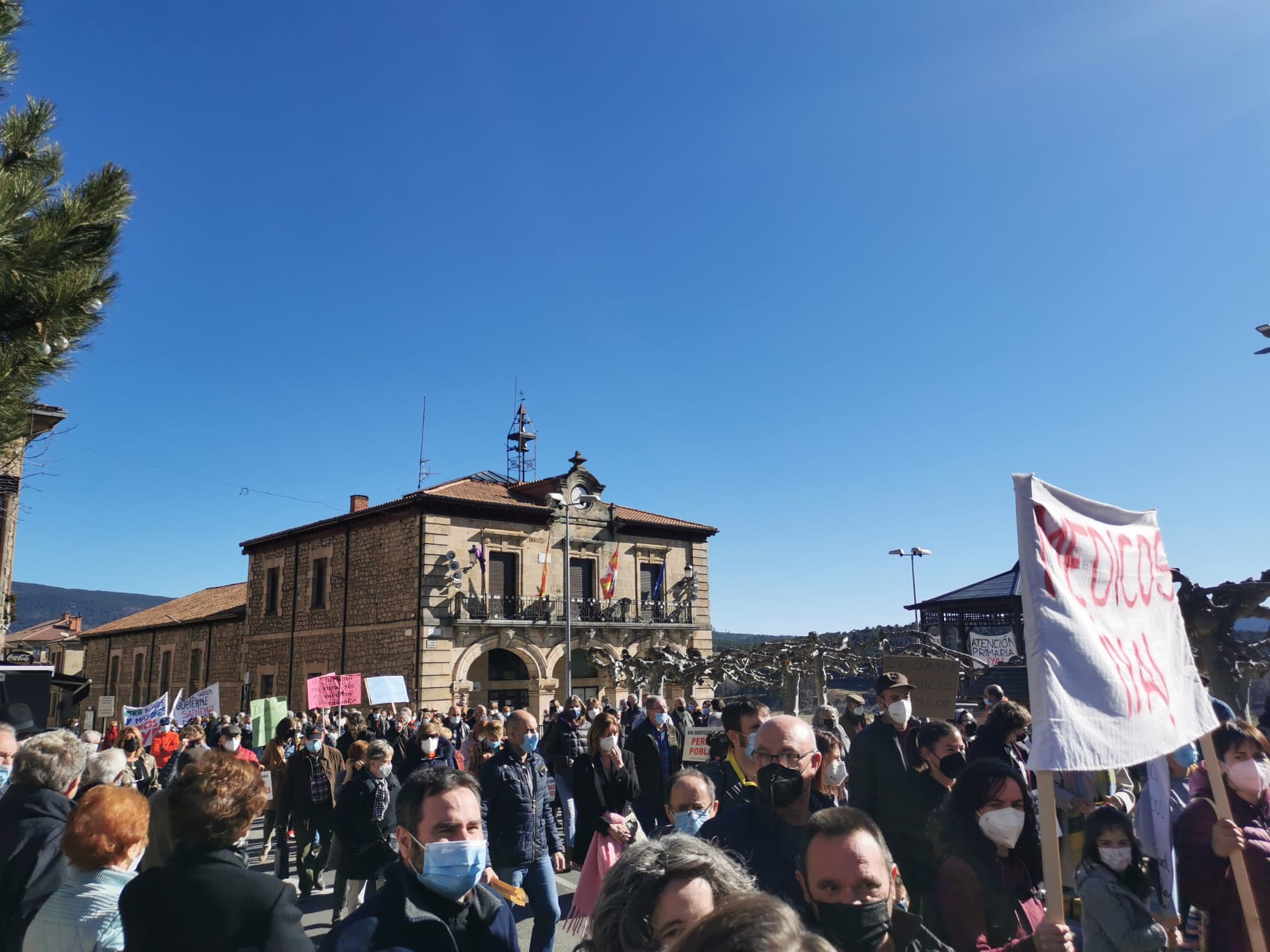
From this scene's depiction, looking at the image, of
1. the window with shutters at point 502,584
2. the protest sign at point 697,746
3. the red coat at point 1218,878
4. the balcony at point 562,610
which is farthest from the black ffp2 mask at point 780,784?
the window with shutters at point 502,584

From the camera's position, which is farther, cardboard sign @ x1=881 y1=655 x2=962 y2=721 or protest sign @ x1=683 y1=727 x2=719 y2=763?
cardboard sign @ x1=881 y1=655 x2=962 y2=721

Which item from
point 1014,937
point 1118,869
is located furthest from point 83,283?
point 1118,869

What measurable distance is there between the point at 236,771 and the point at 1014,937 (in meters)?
2.92

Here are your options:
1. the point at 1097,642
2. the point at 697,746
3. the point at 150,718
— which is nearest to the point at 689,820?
the point at 1097,642

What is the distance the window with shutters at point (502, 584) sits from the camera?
92.0ft

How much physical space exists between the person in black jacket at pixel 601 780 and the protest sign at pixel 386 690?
1355 centimetres

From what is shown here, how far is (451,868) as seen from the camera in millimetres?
2855

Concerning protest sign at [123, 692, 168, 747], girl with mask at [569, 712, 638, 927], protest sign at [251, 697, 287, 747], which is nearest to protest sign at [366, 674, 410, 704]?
protest sign at [251, 697, 287, 747]

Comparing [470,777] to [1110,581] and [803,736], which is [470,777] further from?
[1110,581]

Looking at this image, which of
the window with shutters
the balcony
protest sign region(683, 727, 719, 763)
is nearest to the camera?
protest sign region(683, 727, 719, 763)

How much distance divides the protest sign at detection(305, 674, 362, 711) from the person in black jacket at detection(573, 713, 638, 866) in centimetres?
1433

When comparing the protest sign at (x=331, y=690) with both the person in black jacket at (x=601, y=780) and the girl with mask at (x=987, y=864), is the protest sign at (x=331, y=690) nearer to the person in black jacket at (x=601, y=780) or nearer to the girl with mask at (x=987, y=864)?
the person in black jacket at (x=601, y=780)

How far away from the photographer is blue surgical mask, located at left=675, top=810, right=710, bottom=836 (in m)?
4.37

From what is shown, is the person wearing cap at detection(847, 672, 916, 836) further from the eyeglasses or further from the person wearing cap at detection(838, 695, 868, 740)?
the person wearing cap at detection(838, 695, 868, 740)
